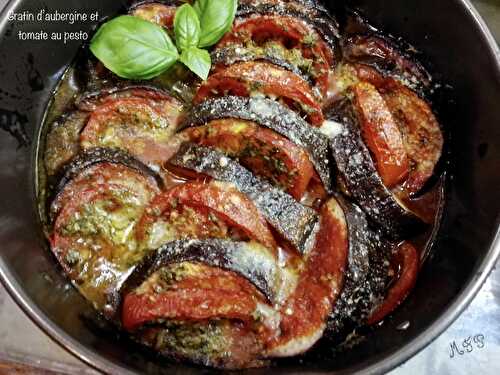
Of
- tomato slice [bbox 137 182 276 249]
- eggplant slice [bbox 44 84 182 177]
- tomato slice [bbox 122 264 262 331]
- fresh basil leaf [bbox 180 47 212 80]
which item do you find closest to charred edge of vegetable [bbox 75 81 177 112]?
eggplant slice [bbox 44 84 182 177]

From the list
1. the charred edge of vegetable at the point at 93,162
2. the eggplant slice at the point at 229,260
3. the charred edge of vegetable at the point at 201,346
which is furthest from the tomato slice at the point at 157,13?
the charred edge of vegetable at the point at 201,346

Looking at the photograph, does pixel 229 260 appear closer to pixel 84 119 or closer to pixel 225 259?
pixel 225 259

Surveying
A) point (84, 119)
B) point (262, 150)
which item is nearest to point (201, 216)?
point (262, 150)

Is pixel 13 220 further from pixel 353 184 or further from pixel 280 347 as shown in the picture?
pixel 353 184

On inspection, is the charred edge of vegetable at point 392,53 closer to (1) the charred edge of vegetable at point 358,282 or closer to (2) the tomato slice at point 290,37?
(2) the tomato slice at point 290,37

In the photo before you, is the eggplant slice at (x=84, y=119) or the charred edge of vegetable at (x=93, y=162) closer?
the charred edge of vegetable at (x=93, y=162)

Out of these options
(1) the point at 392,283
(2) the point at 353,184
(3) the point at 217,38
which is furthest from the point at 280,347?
(3) the point at 217,38
